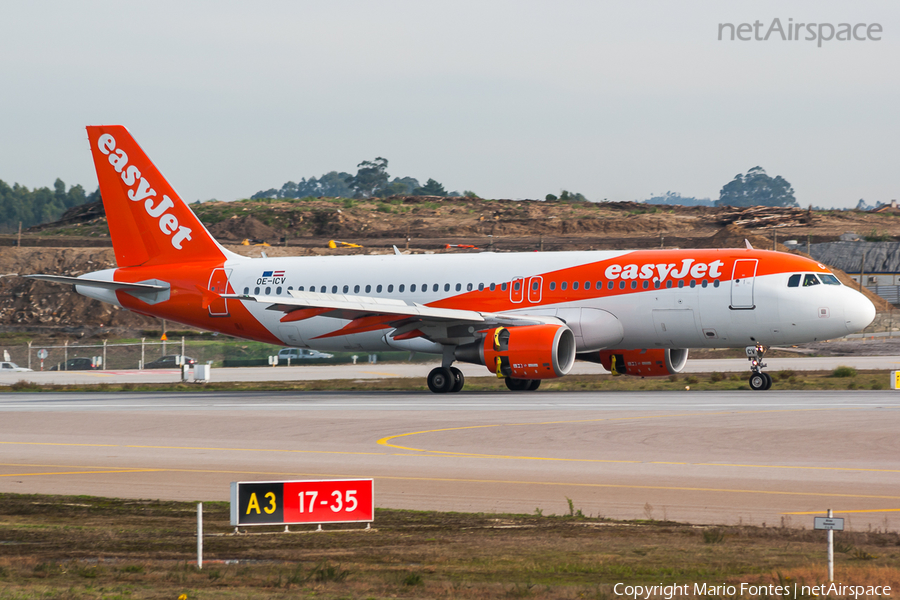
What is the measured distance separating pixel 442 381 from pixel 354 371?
1794cm

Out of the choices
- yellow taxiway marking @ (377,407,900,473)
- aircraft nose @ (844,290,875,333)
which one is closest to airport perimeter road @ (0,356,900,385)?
aircraft nose @ (844,290,875,333)

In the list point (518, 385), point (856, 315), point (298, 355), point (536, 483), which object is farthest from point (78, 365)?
point (536, 483)

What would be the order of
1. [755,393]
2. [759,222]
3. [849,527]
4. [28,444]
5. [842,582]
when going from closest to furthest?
[842,582], [849,527], [28,444], [755,393], [759,222]

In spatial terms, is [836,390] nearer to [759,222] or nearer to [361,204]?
[759,222]

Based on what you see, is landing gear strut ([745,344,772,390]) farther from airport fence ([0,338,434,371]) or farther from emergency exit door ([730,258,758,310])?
airport fence ([0,338,434,371])

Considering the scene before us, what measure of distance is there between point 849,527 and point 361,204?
11290cm

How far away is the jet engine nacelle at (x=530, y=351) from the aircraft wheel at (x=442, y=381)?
246cm

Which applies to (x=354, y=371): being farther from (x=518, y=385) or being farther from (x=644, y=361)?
(x=644, y=361)

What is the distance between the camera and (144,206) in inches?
1619

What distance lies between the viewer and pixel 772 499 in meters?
14.4

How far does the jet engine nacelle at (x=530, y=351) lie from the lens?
32156 millimetres

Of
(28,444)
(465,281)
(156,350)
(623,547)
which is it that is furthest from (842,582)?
(156,350)

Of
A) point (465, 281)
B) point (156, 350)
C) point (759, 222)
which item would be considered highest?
point (759, 222)

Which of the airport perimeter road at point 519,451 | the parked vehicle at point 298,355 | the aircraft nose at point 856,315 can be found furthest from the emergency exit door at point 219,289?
the aircraft nose at point 856,315
